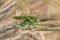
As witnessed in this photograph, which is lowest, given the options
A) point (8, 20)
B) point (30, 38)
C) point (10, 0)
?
point (30, 38)

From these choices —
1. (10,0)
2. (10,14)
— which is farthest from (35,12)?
(10,0)

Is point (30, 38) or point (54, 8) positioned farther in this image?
point (54, 8)

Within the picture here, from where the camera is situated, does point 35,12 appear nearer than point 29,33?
No

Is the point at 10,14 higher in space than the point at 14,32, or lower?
higher

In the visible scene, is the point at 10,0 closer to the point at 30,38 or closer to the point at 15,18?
the point at 15,18

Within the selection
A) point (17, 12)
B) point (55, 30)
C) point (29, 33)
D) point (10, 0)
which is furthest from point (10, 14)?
point (55, 30)

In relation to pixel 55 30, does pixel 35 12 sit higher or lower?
higher

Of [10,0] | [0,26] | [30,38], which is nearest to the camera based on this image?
[30,38]

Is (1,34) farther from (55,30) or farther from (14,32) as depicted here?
(55,30)

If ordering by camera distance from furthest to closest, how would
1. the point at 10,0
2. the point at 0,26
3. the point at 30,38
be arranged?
the point at 10,0, the point at 0,26, the point at 30,38
